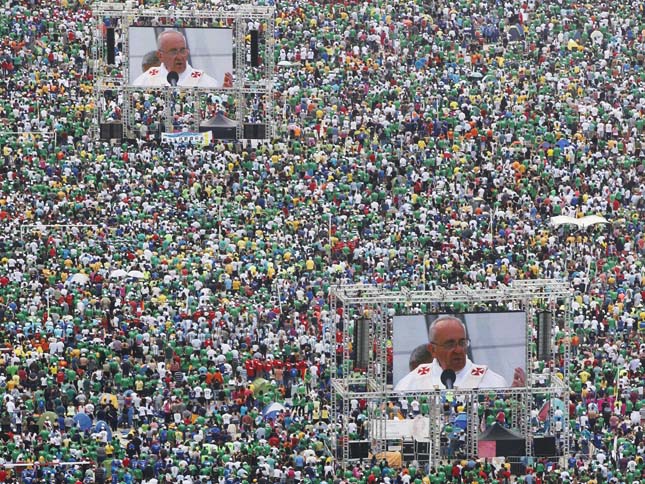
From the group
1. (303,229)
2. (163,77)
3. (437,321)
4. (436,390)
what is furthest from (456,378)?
(163,77)

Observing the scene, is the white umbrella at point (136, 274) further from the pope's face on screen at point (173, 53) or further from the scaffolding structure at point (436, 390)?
the pope's face on screen at point (173, 53)

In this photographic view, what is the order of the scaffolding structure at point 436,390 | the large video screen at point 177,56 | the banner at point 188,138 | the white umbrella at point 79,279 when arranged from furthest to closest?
the large video screen at point 177,56
the banner at point 188,138
the white umbrella at point 79,279
the scaffolding structure at point 436,390

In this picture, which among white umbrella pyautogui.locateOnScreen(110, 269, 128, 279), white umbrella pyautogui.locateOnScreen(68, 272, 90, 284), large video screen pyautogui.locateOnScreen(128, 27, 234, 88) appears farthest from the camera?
large video screen pyautogui.locateOnScreen(128, 27, 234, 88)

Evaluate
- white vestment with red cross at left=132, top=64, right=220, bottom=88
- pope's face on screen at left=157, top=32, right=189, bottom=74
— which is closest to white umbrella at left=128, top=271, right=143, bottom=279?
white vestment with red cross at left=132, top=64, right=220, bottom=88

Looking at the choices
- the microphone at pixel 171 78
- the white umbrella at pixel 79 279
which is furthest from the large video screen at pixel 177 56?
the white umbrella at pixel 79 279

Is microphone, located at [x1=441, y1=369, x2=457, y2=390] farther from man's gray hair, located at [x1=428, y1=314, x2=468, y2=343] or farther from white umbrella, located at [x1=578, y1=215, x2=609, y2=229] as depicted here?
white umbrella, located at [x1=578, y1=215, x2=609, y2=229]

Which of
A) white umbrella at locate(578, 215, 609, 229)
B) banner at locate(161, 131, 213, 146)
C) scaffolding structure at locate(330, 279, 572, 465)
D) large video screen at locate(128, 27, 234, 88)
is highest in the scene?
large video screen at locate(128, 27, 234, 88)

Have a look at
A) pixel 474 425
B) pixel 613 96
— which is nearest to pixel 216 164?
pixel 613 96

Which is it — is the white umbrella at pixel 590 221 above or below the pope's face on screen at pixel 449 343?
above
